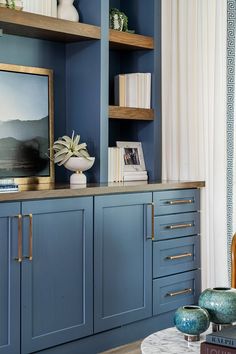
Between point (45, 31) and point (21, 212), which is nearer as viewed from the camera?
point (21, 212)

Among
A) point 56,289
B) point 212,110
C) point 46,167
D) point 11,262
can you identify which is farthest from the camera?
point 212,110

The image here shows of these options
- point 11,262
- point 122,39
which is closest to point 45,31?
point 122,39

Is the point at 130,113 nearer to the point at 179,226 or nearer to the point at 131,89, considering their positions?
the point at 131,89

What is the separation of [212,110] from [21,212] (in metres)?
1.62

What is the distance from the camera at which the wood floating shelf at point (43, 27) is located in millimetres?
3547

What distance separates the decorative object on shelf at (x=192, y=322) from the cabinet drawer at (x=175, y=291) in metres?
1.83

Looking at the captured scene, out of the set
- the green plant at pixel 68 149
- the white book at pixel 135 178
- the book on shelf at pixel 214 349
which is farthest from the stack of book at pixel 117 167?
the book on shelf at pixel 214 349

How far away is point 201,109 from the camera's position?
4441 millimetres

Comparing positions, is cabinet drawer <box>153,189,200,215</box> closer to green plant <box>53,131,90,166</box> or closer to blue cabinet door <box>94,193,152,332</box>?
blue cabinet door <box>94,193,152,332</box>

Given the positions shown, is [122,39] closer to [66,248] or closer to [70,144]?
[70,144]

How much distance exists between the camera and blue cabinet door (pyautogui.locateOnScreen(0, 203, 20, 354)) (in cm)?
322

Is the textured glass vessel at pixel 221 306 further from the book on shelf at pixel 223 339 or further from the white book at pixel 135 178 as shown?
the white book at pixel 135 178

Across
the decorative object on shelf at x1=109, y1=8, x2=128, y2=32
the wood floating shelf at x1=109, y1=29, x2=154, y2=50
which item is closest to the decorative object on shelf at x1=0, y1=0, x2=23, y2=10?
the wood floating shelf at x1=109, y1=29, x2=154, y2=50

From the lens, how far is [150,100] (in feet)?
14.7
